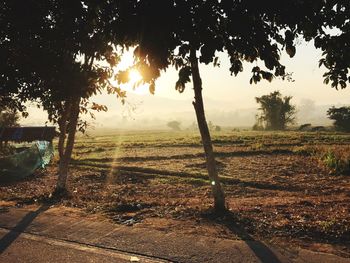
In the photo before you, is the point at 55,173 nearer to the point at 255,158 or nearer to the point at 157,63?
the point at 255,158

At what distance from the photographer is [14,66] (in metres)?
12.7

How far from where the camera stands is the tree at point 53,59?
11.8 m

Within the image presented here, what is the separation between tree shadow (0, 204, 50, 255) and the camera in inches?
305

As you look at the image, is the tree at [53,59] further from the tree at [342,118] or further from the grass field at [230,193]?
the tree at [342,118]

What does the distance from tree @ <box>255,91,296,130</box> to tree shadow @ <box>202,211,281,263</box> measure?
68573 mm

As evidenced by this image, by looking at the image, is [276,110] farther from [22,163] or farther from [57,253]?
[57,253]

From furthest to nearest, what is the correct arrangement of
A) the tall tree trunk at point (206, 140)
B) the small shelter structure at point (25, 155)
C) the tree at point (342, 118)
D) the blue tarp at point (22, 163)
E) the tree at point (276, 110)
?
the tree at point (276, 110) < the tree at point (342, 118) < the small shelter structure at point (25, 155) < the blue tarp at point (22, 163) < the tall tree trunk at point (206, 140)

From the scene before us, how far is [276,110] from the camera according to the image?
7600 cm

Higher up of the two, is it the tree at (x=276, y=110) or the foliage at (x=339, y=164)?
the tree at (x=276, y=110)

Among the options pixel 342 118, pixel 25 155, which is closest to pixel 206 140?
pixel 25 155

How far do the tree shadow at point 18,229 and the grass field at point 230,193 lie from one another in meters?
1.30

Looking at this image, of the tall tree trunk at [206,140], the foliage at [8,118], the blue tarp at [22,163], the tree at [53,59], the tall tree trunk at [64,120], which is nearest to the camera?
the tall tree trunk at [206,140]

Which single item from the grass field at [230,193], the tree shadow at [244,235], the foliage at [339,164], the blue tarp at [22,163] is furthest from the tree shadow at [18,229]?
the foliage at [339,164]

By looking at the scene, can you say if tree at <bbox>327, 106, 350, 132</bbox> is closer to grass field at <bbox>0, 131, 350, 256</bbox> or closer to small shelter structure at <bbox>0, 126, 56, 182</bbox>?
grass field at <bbox>0, 131, 350, 256</bbox>
